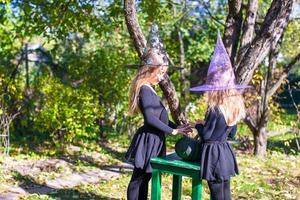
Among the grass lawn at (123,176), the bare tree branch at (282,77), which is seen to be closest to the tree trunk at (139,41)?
the grass lawn at (123,176)

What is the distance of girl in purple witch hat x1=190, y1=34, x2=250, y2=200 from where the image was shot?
4.26 m

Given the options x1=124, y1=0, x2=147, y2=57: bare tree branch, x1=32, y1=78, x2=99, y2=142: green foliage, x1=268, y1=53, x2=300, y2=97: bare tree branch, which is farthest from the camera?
x1=268, y1=53, x2=300, y2=97: bare tree branch

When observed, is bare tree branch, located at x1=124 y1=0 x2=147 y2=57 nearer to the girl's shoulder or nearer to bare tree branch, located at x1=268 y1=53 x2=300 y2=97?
the girl's shoulder

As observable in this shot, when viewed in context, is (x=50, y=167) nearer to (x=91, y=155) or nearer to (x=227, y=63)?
(x=91, y=155)

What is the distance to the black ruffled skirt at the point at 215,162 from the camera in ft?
13.9

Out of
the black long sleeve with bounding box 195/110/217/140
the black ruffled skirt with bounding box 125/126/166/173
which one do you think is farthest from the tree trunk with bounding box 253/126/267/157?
the black long sleeve with bounding box 195/110/217/140

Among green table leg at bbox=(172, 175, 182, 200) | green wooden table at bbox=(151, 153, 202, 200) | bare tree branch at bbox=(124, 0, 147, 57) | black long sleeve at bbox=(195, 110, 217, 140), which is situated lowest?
green table leg at bbox=(172, 175, 182, 200)

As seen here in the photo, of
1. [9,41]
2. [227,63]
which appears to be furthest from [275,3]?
[9,41]

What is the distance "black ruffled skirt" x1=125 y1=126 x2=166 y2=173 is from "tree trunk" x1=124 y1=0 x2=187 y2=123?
1476 mm

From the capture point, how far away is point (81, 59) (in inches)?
435

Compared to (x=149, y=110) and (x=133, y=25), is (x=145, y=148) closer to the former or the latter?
(x=149, y=110)

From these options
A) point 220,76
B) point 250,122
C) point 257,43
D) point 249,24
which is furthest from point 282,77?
point 220,76

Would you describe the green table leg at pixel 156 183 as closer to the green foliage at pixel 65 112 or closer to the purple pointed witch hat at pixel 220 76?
the purple pointed witch hat at pixel 220 76

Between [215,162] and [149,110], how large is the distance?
78 cm
